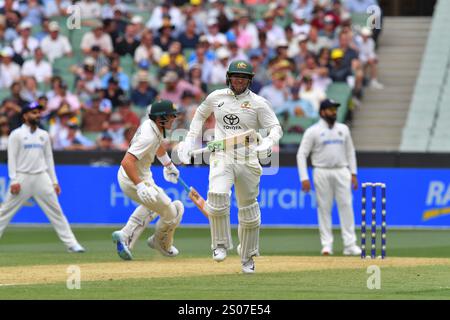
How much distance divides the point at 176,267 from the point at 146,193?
42.1 inches

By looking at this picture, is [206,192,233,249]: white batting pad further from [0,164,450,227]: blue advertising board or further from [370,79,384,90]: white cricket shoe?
[370,79,384,90]: white cricket shoe

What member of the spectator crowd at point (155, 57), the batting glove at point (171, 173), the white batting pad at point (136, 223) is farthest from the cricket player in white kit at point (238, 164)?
the spectator crowd at point (155, 57)

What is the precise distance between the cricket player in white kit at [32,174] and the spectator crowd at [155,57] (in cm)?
Result: 642

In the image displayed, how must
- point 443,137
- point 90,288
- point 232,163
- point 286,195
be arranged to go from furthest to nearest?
point 443,137, point 286,195, point 232,163, point 90,288

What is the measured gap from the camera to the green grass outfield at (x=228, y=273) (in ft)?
39.8

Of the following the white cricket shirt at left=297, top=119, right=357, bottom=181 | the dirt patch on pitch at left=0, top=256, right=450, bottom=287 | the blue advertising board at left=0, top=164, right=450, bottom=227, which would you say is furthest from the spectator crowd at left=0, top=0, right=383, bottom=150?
the dirt patch on pitch at left=0, top=256, right=450, bottom=287

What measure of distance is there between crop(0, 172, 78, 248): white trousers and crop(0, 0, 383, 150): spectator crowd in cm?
642

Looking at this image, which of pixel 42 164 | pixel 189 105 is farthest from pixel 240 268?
pixel 189 105

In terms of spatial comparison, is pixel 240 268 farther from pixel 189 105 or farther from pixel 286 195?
pixel 189 105

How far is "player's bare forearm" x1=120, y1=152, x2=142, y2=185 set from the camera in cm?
1579

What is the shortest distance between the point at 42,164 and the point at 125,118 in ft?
24.0

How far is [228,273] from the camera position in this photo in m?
14.4

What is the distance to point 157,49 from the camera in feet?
91.8

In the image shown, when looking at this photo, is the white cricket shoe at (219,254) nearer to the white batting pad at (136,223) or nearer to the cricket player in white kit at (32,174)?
the white batting pad at (136,223)
